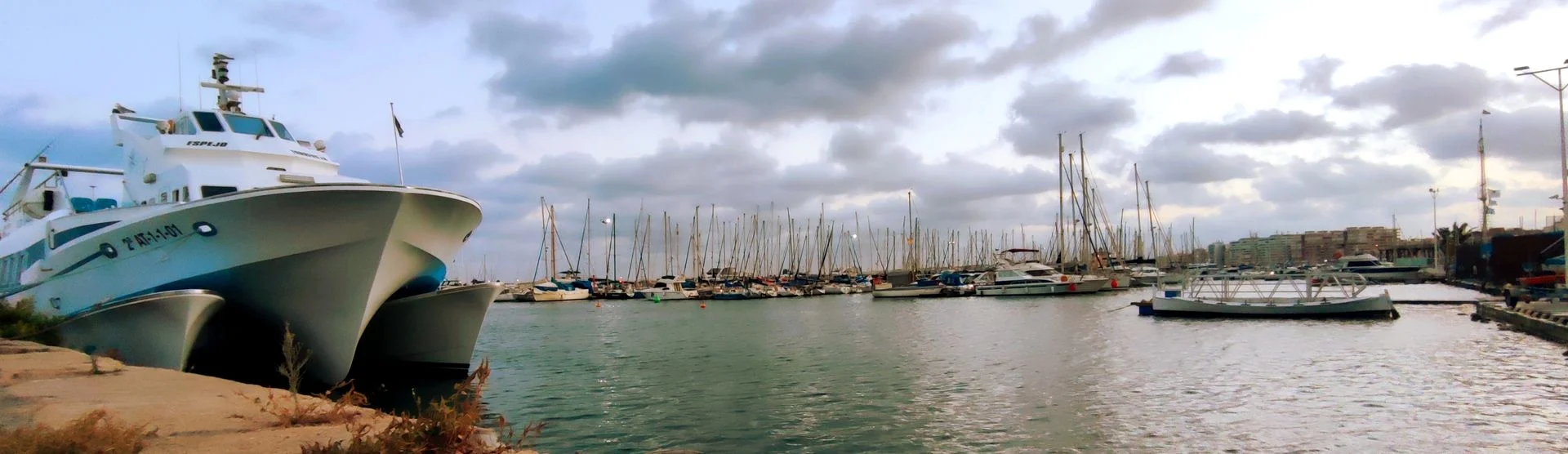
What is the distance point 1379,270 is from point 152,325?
3714 inches

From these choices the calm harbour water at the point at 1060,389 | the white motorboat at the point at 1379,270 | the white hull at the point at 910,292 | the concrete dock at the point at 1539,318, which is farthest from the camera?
the white motorboat at the point at 1379,270

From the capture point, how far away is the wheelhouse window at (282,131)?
64.2 ft

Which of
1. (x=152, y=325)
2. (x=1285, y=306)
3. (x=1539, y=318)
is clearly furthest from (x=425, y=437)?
(x=1285, y=306)

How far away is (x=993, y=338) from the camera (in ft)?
103

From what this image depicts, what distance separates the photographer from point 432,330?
20203 millimetres

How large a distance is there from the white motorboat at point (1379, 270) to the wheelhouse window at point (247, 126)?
3363 inches

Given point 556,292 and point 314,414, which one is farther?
point 556,292

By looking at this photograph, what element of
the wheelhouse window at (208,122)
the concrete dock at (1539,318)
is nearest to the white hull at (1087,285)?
the concrete dock at (1539,318)

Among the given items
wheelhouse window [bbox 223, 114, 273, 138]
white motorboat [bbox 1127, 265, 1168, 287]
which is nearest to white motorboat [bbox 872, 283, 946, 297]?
white motorboat [bbox 1127, 265, 1168, 287]

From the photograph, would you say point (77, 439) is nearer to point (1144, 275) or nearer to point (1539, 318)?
point (1539, 318)

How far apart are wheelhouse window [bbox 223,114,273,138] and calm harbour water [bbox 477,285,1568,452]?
8097mm

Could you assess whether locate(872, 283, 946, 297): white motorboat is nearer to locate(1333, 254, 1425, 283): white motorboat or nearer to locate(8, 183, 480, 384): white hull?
locate(1333, 254, 1425, 283): white motorboat

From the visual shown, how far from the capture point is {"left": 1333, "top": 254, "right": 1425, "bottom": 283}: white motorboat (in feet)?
257

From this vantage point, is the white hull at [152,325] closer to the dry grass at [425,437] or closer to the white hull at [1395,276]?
the dry grass at [425,437]
